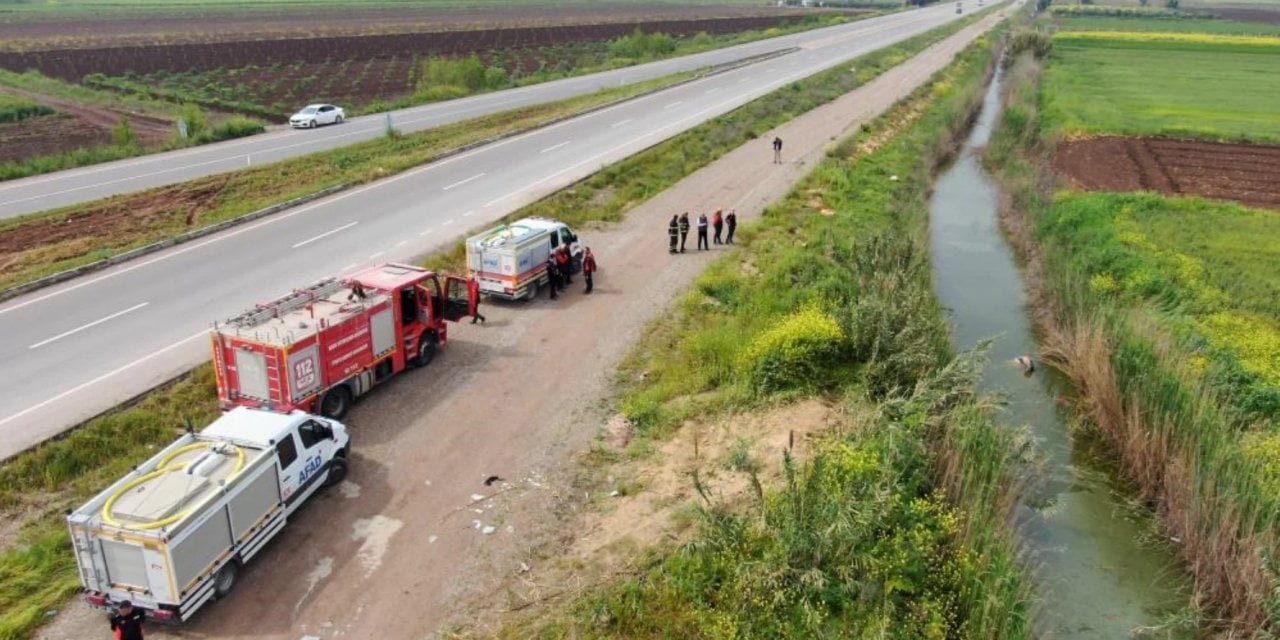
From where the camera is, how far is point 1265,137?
163ft

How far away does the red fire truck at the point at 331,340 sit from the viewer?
17.9m

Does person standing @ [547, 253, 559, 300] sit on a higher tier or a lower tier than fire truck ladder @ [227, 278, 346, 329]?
lower

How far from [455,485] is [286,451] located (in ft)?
10.5

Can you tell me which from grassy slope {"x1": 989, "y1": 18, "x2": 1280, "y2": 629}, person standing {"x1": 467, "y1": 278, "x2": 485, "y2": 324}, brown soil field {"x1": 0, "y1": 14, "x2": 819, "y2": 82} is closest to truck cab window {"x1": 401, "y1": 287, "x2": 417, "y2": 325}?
person standing {"x1": 467, "y1": 278, "x2": 485, "y2": 324}

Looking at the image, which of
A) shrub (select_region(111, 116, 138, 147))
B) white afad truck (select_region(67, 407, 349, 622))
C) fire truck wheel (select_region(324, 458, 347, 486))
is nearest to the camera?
white afad truck (select_region(67, 407, 349, 622))

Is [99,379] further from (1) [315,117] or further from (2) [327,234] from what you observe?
(1) [315,117]

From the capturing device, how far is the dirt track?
13.8m

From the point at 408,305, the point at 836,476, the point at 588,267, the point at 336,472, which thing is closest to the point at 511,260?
the point at 588,267

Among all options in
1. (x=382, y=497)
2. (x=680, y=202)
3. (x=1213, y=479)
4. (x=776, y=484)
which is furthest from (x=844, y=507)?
(x=680, y=202)

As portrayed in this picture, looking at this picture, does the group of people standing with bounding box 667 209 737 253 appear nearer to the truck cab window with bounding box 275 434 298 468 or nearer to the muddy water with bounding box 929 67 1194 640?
the muddy water with bounding box 929 67 1194 640

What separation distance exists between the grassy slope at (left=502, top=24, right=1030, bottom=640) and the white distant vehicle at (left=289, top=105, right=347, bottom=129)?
116 feet

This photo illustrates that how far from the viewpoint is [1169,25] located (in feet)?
457

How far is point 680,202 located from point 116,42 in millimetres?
84284

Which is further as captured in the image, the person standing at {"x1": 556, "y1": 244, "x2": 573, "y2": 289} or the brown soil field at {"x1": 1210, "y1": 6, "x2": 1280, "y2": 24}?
the brown soil field at {"x1": 1210, "y1": 6, "x2": 1280, "y2": 24}
